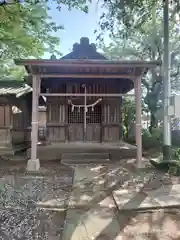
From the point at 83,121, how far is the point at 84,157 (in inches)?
107

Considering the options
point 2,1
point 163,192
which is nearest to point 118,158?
point 163,192

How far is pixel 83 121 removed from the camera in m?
11.6

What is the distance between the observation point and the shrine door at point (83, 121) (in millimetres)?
11484

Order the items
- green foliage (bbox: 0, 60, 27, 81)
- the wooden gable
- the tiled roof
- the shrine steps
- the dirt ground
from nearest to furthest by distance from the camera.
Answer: the dirt ground, the shrine steps, the tiled roof, the wooden gable, green foliage (bbox: 0, 60, 27, 81)

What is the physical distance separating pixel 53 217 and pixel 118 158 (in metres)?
5.79

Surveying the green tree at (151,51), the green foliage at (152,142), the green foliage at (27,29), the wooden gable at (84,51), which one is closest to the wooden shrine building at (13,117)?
the green foliage at (27,29)

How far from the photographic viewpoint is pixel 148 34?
1675 cm

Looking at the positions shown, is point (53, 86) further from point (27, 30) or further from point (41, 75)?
point (27, 30)

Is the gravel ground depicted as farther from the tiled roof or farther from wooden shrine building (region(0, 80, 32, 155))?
the tiled roof

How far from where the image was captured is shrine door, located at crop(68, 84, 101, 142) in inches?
452

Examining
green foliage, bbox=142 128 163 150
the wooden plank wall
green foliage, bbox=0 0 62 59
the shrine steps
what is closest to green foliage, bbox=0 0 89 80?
green foliage, bbox=0 0 62 59

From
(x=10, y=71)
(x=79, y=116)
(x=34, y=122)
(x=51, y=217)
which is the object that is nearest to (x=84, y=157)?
(x=34, y=122)

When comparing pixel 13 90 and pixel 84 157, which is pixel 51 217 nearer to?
pixel 84 157

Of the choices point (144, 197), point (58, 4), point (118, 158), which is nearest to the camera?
point (144, 197)
